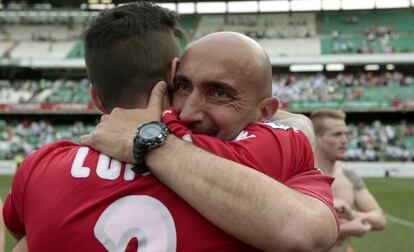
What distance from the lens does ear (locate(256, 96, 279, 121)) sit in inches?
79.7

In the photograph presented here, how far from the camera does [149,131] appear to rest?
5.88 ft

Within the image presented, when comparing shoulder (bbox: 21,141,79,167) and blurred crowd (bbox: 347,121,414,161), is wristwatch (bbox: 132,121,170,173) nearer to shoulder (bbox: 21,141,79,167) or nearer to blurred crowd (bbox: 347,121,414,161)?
shoulder (bbox: 21,141,79,167)

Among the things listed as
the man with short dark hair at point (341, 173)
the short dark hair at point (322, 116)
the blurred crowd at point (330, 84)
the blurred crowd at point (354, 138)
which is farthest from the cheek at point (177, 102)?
the blurred crowd at point (330, 84)

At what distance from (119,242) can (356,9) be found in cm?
4408

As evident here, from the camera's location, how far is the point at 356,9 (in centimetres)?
4322

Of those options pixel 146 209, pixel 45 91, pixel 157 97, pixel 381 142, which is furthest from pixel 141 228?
pixel 45 91

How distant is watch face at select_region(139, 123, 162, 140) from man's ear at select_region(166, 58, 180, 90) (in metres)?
0.22

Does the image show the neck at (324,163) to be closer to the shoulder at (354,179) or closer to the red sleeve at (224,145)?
the shoulder at (354,179)

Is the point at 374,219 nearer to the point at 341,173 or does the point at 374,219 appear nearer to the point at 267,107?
the point at 341,173

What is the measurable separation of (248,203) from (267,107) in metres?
0.53

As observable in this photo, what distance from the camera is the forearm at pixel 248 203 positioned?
5.29 feet

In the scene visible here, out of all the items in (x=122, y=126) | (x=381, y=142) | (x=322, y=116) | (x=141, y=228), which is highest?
(x=122, y=126)

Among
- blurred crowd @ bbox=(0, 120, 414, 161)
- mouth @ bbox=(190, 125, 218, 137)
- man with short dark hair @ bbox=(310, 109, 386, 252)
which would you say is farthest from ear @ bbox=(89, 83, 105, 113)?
blurred crowd @ bbox=(0, 120, 414, 161)

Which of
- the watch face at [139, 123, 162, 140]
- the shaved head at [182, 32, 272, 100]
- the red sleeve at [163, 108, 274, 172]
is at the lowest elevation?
the red sleeve at [163, 108, 274, 172]
